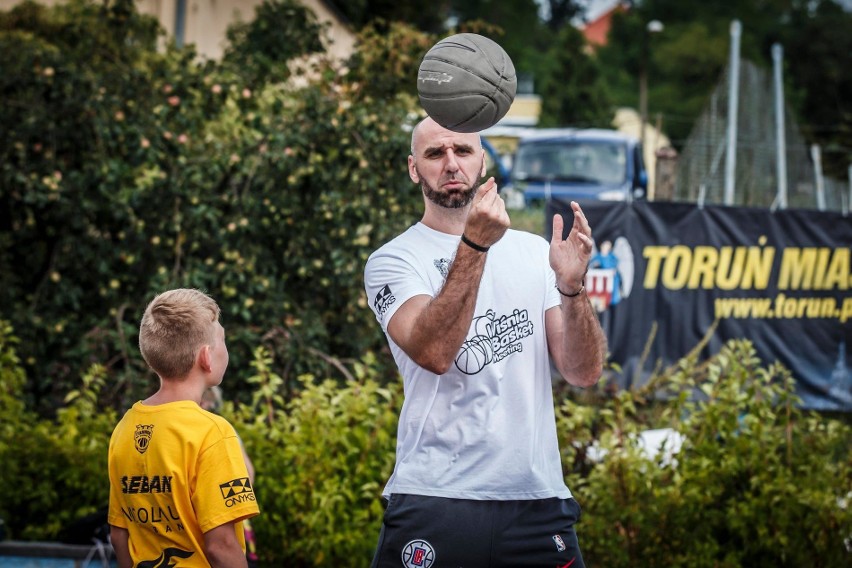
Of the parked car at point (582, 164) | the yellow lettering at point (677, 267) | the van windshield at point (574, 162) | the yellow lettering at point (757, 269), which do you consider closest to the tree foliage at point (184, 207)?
the yellow lettering at point (677, 267)

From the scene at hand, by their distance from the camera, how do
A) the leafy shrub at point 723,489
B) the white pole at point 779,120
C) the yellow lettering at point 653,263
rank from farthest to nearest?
the white pole at point 779,120 → the yellow lettering at point 653,263 → the leafy shrub at point 723,489

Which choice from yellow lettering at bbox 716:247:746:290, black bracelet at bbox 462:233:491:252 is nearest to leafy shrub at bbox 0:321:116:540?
black bracelet at bbox 462:233:491:252

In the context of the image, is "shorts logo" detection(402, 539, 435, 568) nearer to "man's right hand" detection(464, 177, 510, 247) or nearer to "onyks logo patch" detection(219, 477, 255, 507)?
"onyks logo patch" detection(219, 477, 255, 507)

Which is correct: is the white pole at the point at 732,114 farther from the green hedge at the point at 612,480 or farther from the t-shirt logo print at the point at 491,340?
the t-shirt logo print at the point at 491,340

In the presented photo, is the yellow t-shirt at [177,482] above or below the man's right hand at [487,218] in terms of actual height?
below

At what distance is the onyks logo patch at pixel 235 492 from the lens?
3235mm

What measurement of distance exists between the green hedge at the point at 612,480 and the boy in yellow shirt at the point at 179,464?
2.11 meters

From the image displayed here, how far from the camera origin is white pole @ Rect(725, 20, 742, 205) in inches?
507

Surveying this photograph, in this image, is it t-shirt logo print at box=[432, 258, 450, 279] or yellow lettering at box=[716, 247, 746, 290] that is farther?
yellow lettering at box=[716, 247, 746, 290]

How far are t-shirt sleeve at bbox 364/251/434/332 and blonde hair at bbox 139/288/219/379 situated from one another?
1.85 feet

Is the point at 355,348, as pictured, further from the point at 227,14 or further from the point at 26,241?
the point at 227,14

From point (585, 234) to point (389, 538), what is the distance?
105 cm

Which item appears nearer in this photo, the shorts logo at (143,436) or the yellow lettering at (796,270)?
the shorts logo at (143,436)

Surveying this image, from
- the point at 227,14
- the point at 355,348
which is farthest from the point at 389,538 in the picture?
the point at 227,14
